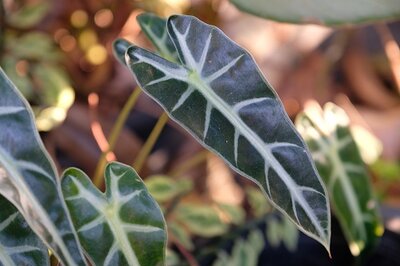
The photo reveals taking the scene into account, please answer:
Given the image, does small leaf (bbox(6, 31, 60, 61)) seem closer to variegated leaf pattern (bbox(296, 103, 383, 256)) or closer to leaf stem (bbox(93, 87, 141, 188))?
leaf stem (bbox(93, 87, 141, 188))

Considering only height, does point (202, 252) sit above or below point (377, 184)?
above

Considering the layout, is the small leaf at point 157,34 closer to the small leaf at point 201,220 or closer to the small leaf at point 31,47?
the small leaf at point 201,220

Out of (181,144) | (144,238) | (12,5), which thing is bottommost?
(181,144)

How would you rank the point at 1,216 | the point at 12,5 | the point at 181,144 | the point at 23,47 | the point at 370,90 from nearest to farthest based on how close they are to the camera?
1. the point at 1,216
2. the point at 23,47
3. the point at 12,5
4. the point at 181,144
5. the point at 370,90

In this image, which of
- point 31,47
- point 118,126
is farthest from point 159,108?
point 118,126

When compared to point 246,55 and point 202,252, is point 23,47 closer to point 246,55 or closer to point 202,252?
point 202,252

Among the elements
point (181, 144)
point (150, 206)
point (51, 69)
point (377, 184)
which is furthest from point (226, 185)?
point (150, 206)

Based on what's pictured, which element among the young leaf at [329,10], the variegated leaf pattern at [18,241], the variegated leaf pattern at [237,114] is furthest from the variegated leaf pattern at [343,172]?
the variegated leaf pattern at [18,241]
